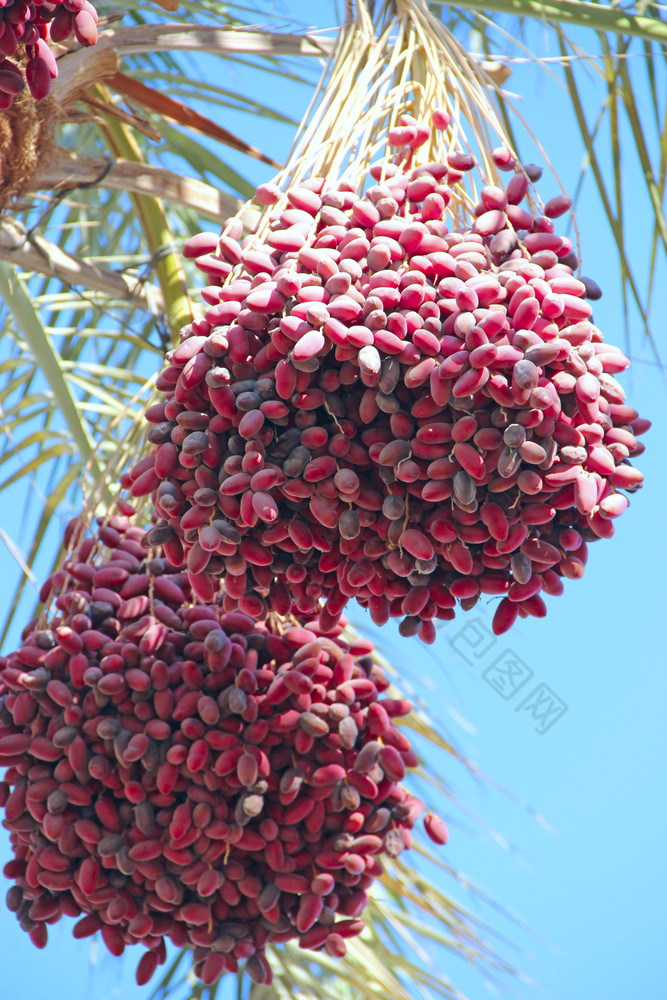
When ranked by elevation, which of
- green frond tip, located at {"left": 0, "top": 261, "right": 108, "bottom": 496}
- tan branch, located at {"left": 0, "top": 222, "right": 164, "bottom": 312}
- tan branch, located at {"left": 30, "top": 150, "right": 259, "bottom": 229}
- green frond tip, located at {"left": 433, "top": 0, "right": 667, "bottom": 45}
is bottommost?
green frond tip, located at {"left": 0, "top": 261, "right": 108, "bottom": 496}

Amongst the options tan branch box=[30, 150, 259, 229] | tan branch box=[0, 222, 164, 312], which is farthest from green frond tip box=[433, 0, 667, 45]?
tan branch box=[0, 222, 164, 312]

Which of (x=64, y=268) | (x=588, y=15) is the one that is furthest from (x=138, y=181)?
(x=588, y=15)

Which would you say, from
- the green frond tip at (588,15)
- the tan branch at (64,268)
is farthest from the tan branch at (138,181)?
the green frond tip at (588,15)

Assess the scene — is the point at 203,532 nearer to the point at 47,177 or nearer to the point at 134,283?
the point at 47,177

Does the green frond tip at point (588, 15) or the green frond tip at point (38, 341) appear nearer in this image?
the green frond tip at point (588, 15)

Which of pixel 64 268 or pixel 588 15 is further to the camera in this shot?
pixel 64 268

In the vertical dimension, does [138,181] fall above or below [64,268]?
above

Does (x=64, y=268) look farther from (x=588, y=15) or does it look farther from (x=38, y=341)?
(x=588, y=15)

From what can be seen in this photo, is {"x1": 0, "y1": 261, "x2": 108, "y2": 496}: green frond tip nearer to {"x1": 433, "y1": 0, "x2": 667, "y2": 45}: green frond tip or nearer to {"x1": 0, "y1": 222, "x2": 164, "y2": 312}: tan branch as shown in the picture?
{"x1": 0, "y1": 222, "x2": 164, "y2": 312}: tan branch

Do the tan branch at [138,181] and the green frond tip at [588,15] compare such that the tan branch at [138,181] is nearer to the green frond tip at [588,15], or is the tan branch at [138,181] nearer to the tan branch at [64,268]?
the tan branch at [64,268]

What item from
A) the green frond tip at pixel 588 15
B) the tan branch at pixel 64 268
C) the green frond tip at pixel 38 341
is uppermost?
the green frond tip at pixel 588 15

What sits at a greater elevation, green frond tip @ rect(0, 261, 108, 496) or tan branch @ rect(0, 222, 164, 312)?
tan branch @ rect(0, 222, 164, 312)

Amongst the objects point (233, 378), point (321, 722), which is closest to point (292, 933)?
point (321, 722)

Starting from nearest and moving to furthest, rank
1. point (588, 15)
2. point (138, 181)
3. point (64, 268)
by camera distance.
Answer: point (588, 15)
point (138, 181)
point (64, 268)
